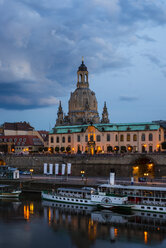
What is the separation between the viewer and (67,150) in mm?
119875

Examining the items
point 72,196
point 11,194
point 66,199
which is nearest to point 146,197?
point 72,196

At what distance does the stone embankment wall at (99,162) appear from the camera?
89438mm

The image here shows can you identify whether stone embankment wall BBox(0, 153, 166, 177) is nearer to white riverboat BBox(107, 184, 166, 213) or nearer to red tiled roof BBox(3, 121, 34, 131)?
white riverboat BBox(107, 184, 166, 213)

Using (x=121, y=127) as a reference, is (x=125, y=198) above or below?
below

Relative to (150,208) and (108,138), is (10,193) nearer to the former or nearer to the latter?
(150,208)

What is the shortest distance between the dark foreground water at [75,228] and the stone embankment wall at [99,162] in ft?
103

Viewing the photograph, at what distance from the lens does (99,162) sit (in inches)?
3735

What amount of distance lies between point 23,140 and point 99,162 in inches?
2038

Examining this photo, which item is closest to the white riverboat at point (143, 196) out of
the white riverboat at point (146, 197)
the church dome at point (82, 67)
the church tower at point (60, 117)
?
the white riverboat at point (146, 197)

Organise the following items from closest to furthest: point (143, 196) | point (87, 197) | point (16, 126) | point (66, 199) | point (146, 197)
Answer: point (146, 197) → point (143, 196) → point (87, 197) → point (66, 199) → point (16, 126)

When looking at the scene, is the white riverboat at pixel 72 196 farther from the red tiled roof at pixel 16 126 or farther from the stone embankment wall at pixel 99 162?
the red tiled roof at pixel 16 126

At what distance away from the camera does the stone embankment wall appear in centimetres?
8944

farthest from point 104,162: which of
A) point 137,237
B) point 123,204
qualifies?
point 137,237

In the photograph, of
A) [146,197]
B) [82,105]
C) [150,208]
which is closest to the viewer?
[150,208]
